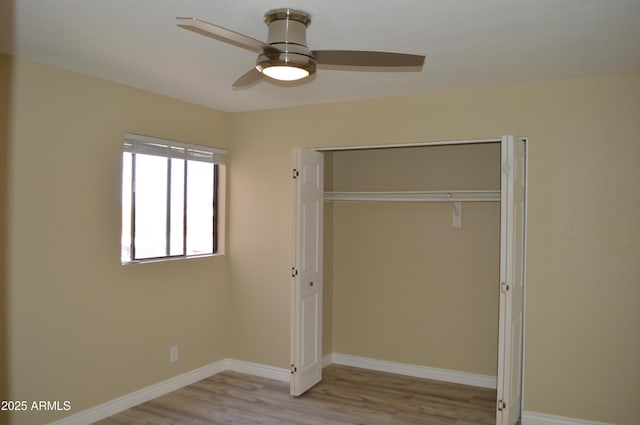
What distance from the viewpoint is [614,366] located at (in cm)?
334

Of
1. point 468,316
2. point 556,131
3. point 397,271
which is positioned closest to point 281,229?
point 397,271

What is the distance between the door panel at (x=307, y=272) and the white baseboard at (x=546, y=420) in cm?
179

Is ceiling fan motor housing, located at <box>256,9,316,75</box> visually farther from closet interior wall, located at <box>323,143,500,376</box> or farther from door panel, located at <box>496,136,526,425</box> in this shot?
closet interior wall, located at <box>323,143,500,376</box>

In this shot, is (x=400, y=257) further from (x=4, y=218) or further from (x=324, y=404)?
(x=4, y=218)

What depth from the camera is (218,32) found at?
5.84ft

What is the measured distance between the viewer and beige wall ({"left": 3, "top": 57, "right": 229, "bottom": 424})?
10.2 feet

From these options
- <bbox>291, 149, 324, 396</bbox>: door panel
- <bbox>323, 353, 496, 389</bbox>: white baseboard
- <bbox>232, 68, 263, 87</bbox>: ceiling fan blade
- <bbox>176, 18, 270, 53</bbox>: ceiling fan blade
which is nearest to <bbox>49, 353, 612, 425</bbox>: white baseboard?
<bbox>323, 353, 496, 389</bbox>: white baseboard

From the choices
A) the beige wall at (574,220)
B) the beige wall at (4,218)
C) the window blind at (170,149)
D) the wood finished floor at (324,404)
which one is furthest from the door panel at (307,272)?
the beige wall at (4,218)

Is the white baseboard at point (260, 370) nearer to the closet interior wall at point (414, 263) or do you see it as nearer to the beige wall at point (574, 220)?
the closet interior wall at point (414, 263)

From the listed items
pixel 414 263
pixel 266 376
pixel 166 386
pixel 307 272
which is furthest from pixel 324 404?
pixel 414 263

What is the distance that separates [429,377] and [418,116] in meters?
2.52

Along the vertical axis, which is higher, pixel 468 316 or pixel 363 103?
pixel 363 103

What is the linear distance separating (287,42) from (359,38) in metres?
0.61

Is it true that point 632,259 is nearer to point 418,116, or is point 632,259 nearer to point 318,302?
point 418,116
